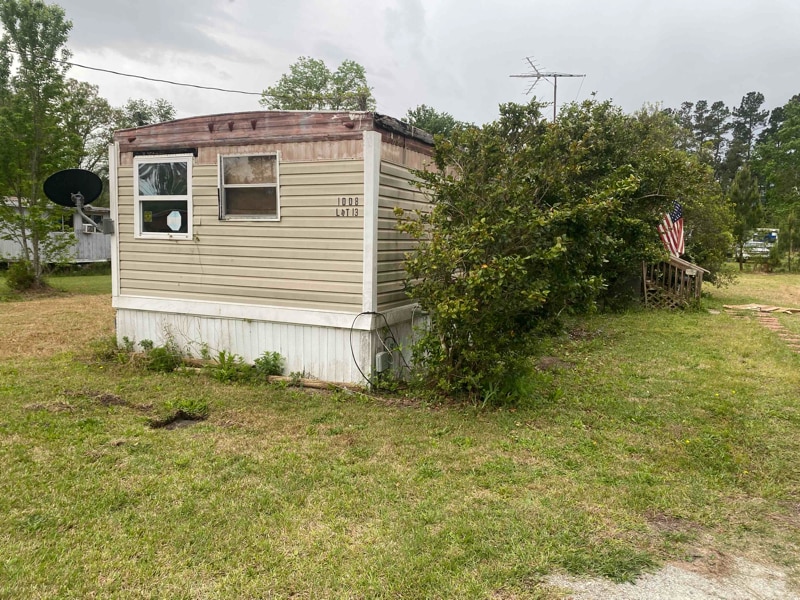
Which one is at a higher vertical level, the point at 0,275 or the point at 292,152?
the point at 292,152

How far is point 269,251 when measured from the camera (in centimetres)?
593

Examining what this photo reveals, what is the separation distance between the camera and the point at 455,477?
361cm

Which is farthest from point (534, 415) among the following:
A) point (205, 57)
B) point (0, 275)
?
point (0, 275)

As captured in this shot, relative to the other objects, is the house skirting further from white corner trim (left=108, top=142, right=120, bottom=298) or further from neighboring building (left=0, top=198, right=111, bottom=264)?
neighboring building (left=0, top=198, right=111, bottom=264)

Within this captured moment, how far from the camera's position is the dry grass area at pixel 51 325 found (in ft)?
24.3

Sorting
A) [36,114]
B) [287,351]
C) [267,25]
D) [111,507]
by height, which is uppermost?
[267,25]

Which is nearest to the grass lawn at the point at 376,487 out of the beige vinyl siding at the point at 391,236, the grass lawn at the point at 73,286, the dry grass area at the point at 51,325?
the beige vinyl siding at the point at 391,236

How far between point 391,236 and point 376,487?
292cm

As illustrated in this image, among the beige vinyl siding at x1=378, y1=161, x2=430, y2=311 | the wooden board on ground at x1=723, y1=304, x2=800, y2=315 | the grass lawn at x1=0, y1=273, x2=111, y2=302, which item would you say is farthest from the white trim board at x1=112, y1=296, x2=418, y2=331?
the wooden board on ground at x1=723, y1=304, x2=800, y2=315

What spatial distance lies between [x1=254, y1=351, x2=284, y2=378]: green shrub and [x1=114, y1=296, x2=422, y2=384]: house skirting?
0.06m

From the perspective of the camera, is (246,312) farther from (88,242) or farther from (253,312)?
(88,242)

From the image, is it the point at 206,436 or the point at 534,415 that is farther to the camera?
the point at 534,415

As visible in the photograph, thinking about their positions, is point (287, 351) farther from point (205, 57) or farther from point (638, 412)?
point (205, 57)

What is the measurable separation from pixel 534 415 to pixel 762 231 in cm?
2539
